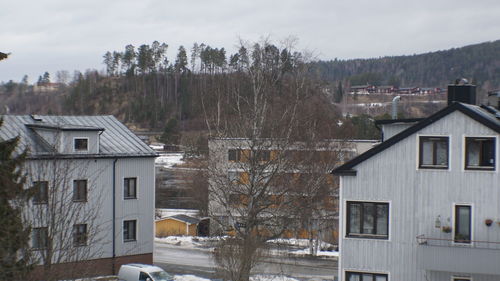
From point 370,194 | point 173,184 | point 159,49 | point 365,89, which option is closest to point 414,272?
point 370,194

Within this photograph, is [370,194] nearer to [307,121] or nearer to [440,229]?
[440,229]

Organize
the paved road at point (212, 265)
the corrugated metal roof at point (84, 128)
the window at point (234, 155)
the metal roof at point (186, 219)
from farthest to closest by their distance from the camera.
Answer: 1. the metal roof at point (186, 219)
2. the paved road at point (212, 265)
3. the corrugated metal roof at point (84, 128)
4. the window at point (234, 155)

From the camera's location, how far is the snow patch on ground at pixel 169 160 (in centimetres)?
9069

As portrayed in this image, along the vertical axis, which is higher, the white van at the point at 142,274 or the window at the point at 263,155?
the window at the point at 263,155

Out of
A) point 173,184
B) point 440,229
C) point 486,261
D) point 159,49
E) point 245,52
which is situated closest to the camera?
point 486,261

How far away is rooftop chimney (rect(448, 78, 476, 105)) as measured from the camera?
22.1m

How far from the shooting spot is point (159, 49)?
143 meters

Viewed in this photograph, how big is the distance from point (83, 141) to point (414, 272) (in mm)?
17136

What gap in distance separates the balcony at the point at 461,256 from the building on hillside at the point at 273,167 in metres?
9.38

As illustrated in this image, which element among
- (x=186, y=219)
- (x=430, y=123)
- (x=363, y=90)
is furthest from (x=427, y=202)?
(x=363, y=90)

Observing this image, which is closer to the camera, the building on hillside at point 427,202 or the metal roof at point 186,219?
the building on hillside at point 427,202

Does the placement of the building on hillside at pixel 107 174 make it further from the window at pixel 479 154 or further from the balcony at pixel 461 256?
the window at pixel 479 154

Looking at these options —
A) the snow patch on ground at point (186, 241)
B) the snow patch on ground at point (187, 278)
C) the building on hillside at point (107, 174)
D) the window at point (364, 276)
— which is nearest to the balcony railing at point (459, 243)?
the window at point (364, 276)

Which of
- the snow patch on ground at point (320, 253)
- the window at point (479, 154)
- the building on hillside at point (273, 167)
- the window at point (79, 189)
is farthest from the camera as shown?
the snow patch on ground at point (320, 253)
